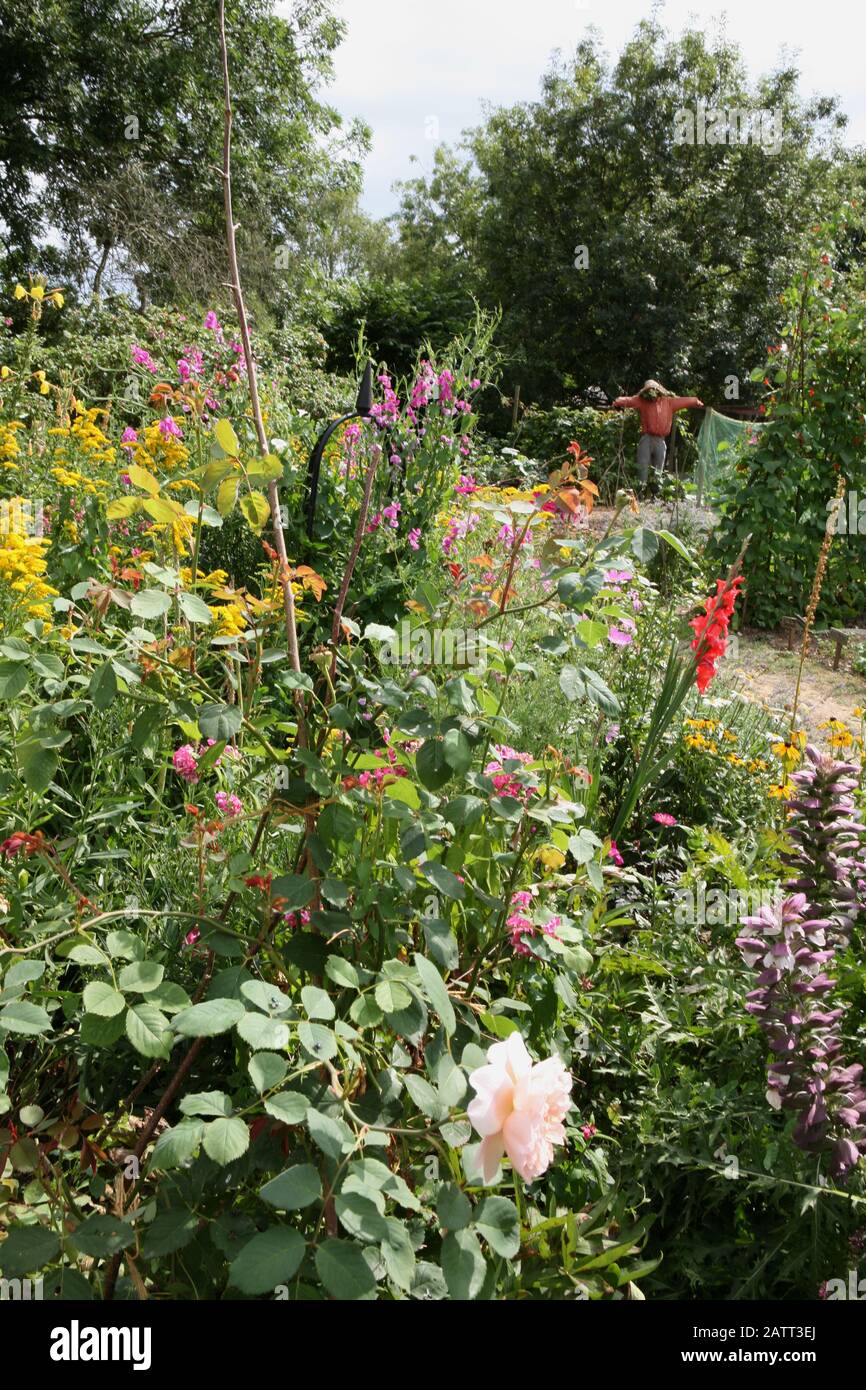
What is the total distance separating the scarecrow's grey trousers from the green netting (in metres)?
0.78

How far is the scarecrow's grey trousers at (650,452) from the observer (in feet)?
38.6

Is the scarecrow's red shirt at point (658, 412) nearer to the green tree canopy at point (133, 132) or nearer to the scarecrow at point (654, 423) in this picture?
the scarecrow at point (654, 423)

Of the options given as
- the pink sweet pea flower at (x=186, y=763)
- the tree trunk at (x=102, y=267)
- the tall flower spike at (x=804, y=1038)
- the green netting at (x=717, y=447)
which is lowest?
the tall flower spike at (x=804, y=1038)

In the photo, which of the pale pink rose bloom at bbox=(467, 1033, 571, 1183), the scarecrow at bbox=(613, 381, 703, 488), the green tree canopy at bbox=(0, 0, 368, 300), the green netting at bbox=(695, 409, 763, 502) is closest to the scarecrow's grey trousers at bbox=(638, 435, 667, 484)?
the scarecrow at bbox=(613, 381, 703, 488)

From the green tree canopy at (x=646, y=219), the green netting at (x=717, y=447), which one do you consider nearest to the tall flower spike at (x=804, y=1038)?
the green netting at (x=717, y=447)

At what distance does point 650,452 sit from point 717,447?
14.6ft

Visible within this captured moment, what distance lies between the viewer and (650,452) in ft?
39.3

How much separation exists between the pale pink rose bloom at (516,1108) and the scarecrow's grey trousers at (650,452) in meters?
11.0

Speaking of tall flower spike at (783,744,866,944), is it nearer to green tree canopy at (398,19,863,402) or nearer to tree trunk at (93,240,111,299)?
tree trunk at (93,240,111,299)

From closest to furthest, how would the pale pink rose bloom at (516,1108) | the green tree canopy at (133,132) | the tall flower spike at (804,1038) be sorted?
1. the pale pink rose bloom at (516,1108)
2. the tall flower spike at (804,1038)
3. the green tree canopy at (133,132)

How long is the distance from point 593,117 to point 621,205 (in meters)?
1.87

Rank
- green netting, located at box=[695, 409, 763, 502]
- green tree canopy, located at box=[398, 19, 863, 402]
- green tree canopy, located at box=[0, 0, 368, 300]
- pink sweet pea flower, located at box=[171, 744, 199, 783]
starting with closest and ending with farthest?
1. pink sweet pea flower, located at box=[171, 744, 199, 783]
2. green netting, located at box=[695, 409, 763, 502]
3. green tree canopy, located at box=[0, 0, 368, 300]
4. green tree canopy, located at box=[398, 19, 863, 402]

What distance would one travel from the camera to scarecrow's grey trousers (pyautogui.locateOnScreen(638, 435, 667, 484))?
11.8 metres
